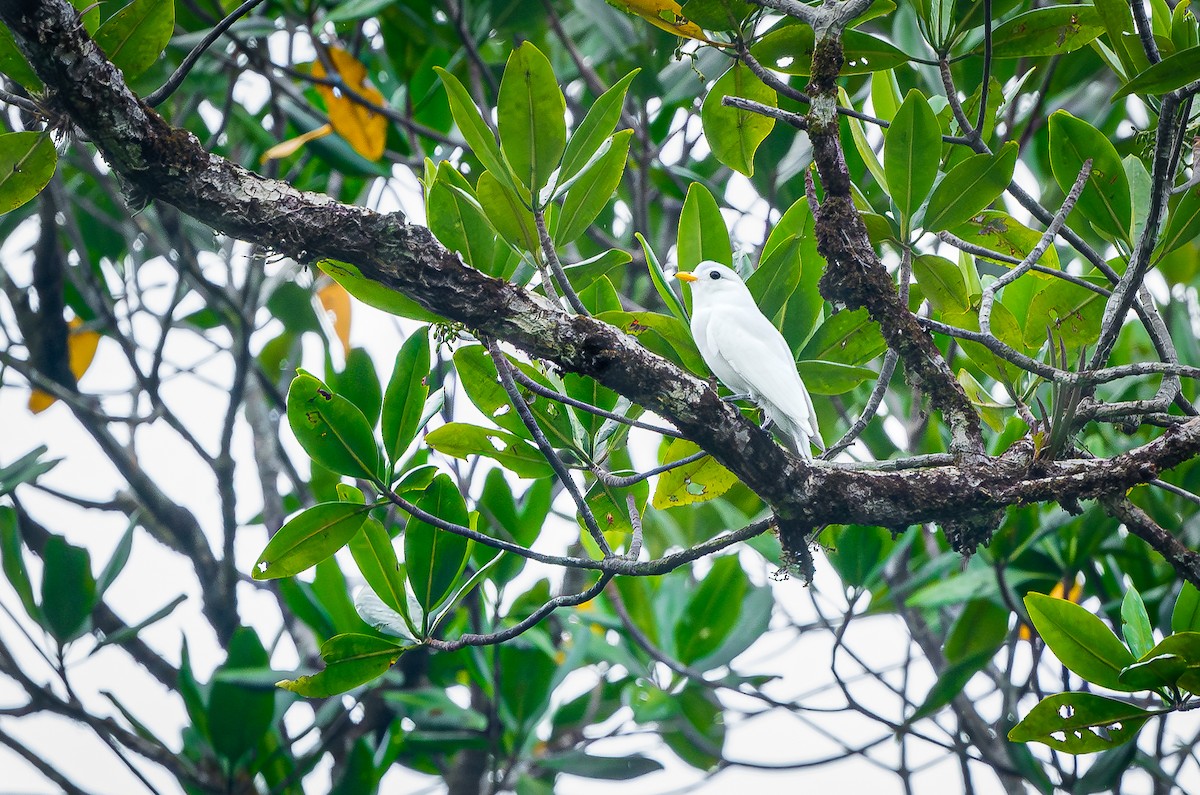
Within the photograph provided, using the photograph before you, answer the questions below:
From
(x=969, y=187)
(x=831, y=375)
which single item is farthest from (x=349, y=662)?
(x=969, y=187)

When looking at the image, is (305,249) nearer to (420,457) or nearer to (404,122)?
(420,457)

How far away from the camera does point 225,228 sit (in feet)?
5.65

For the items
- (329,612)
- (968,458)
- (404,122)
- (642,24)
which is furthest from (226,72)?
(968,458)

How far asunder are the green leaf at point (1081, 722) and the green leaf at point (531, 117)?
55.7 inches

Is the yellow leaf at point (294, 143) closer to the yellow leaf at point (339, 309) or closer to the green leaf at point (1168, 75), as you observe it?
the yellow leaf at point (339, 309)

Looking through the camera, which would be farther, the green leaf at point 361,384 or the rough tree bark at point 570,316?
the green leaf at point 361,384

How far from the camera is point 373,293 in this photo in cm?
188

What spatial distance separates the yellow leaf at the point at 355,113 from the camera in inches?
157

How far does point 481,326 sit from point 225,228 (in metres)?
0.46

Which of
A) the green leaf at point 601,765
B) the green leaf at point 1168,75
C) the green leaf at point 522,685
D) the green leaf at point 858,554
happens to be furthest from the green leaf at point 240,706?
the green leaf at point 1168,75

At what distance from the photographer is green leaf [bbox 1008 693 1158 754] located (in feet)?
6.46

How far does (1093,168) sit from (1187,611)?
982mm

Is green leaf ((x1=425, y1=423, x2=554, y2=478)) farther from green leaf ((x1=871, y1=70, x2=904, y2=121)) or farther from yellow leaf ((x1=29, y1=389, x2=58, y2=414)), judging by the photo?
yellow leaf ((x1=29, y1=389, x2=58, y2=414))

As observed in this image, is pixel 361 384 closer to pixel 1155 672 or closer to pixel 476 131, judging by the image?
pixel 476 131
